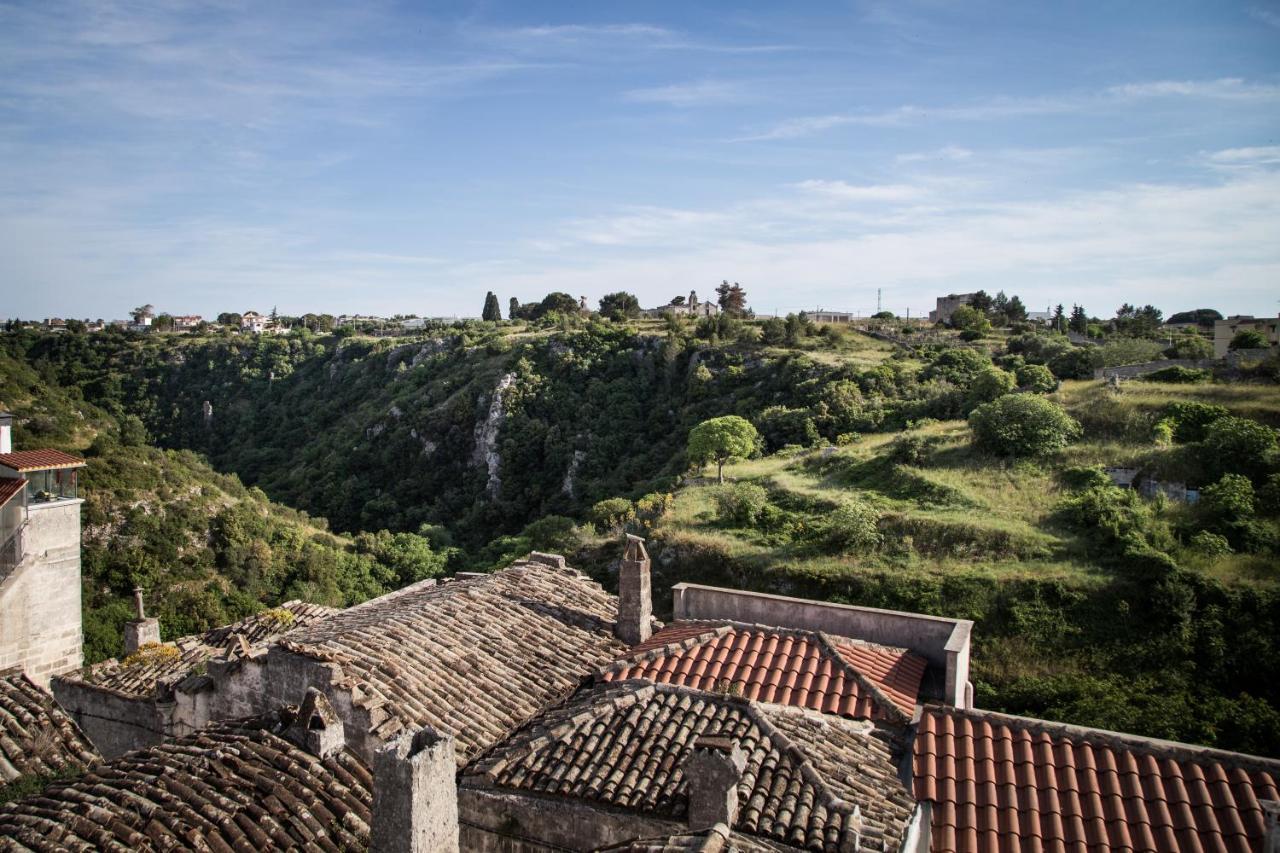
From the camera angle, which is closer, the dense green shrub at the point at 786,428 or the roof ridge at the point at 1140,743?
the roof ridge at the point at 1140,743

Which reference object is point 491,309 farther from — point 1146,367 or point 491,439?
point 1146,367

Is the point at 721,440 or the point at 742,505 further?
the point at 721,440

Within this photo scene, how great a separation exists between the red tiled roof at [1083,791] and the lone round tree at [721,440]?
25288 mm

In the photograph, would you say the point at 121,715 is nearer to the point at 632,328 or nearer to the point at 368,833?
the point at 368,833

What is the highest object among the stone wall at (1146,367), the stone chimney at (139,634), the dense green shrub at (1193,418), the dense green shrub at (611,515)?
the stone wall at (1146,367)

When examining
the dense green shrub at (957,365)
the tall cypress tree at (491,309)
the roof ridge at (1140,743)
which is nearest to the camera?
the roof ridge at (1140,743)

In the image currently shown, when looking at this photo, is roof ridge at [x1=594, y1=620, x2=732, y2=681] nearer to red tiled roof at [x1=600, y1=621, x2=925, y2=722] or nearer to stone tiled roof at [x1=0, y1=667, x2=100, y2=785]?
red tiled roof at [x1=600, y1=621, x2=925, y2=722]

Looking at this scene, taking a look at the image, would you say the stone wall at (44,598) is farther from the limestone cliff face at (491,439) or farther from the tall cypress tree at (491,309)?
the tall cypress tree at (491,309)

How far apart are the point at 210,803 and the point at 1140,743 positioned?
807cm

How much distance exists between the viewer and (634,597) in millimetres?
11133

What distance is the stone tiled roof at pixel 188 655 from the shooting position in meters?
12.4

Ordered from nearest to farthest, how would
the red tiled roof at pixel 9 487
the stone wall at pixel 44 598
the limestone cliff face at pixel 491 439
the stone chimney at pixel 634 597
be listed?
the stone chimney at pixel 634 597 < the red tiled roof at pixel 9 487 < the stone wall at pixel 44 598 < the limestone cliff face at pixel 491 439

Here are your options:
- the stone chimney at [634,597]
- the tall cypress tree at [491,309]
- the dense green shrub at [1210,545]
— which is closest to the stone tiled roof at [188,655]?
the stone chimney at [634,597]

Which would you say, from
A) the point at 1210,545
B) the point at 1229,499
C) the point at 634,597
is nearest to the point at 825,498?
the point at 1210,545
